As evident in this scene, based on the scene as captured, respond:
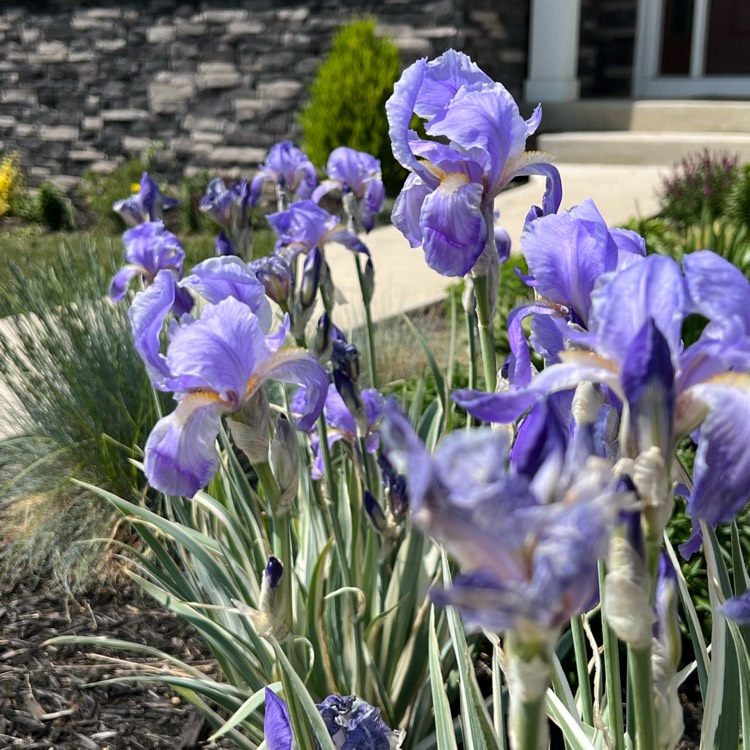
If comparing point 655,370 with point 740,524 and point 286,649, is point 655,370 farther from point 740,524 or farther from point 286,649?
point 740,524

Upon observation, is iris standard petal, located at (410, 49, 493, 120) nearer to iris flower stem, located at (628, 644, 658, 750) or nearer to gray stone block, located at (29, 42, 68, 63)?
iris flower stem, located at (628, 644, 658, 750)

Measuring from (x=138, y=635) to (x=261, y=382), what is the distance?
1.40m

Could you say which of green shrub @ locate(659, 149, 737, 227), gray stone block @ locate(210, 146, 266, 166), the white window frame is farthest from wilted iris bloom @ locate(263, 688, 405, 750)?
the white window frame

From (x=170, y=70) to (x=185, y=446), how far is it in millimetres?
8868

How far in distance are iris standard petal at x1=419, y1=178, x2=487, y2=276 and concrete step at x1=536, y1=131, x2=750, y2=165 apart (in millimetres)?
6969

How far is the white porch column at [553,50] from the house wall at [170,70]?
75cm

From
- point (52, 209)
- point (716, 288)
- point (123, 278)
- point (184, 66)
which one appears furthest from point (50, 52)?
point (716, 288)

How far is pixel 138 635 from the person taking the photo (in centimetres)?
219

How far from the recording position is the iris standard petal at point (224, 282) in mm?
1096

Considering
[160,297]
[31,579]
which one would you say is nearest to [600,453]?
[160,297]

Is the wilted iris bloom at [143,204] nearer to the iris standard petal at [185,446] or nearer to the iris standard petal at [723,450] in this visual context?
the iris standard petal at [185,446]

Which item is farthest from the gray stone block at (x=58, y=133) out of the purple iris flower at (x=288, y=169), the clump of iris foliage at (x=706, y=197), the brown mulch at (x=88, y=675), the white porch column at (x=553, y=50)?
the brown mulch at (x=88, y=675)

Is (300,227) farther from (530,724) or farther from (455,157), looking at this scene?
(530,724)

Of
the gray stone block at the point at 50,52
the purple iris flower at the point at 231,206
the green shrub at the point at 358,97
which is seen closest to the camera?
the purple iris flower at the point at 231,206
